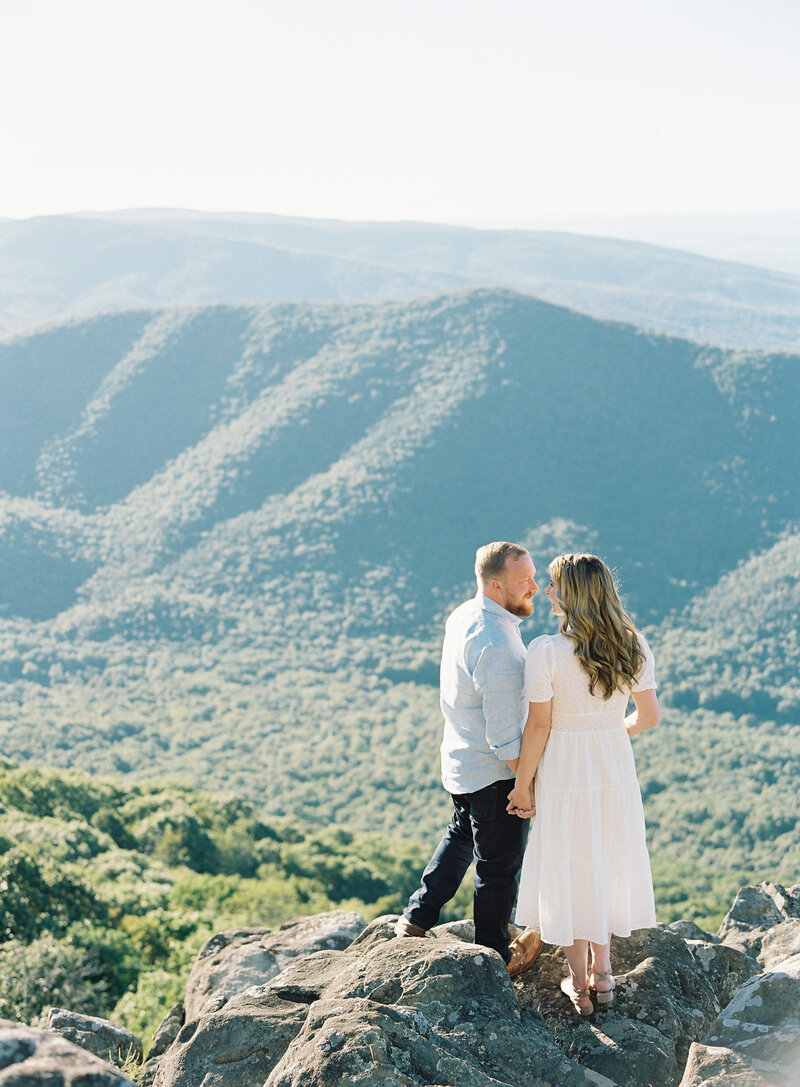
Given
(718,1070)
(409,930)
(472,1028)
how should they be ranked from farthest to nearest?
(409,930), (472,1028), (718,1070)

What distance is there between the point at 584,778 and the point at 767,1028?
1.28 metres

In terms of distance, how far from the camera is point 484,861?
4891 mm

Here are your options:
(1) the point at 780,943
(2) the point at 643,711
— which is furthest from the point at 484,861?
(1) the point at 780,943

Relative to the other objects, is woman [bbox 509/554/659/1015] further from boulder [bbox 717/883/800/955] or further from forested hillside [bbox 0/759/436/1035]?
forested hillside [bbox 0/759/436/1035]

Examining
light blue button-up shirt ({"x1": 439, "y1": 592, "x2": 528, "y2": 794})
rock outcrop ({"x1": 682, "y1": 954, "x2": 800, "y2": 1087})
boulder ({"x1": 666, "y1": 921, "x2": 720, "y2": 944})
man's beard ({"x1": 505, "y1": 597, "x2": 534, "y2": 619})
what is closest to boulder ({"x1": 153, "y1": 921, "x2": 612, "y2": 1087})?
rock outcrop ({"x1": 682, "y1": 954, "x2": 800, "y2": 1087})

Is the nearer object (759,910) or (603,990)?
(603,990)

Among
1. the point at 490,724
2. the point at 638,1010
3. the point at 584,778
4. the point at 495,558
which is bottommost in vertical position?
the point at 638,1010

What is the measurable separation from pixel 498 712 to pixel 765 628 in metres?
93.1

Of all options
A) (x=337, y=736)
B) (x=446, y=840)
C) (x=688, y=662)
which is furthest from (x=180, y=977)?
(x=688, y=662)

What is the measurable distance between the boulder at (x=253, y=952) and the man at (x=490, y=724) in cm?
235

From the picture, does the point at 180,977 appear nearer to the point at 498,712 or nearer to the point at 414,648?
the point at 498,712

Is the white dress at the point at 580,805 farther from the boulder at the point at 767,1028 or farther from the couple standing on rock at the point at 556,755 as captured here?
the boulder at the point at 767,1028

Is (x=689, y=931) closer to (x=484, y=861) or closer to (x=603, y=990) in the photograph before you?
(x=603, y=990)

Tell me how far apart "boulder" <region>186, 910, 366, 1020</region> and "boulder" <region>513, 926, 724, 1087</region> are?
7.79ft
